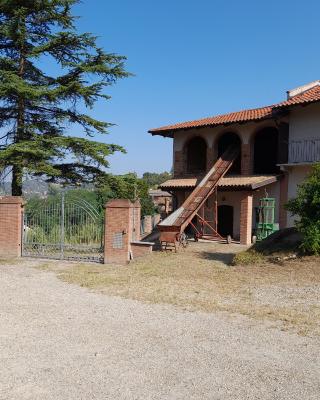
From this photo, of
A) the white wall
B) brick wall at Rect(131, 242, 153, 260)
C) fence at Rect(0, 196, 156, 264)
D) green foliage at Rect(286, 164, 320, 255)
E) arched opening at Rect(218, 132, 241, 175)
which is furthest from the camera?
arched opening at Rect(218, 132, 241, 175)

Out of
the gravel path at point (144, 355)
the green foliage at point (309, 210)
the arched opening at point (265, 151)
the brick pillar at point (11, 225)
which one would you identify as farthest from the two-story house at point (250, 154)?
the gravel path at point (144, 355)

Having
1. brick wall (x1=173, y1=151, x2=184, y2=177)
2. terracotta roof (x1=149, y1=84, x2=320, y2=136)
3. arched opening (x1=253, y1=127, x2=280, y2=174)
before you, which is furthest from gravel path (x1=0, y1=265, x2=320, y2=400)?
brick wall (x1=173, y1=151, x2=184, y2=177)

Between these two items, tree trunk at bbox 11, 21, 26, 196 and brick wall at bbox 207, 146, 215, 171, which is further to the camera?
brick wall at bbox 207, 146, 215, 171

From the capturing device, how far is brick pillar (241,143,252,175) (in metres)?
23.1

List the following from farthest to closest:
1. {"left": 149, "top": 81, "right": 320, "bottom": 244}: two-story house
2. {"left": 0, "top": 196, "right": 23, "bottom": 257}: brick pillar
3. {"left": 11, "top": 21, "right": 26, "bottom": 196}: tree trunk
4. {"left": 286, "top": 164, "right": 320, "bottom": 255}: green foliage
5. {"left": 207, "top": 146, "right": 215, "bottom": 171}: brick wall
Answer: {"left": 207, "top": 146, "right": 215, "bottom": 171}: brick wall
{"left": 149, "top": 81, "right": 320, "bottom": 244}: two-story house
{"left": 11, "top": 21, "right": 26, "bottom": 196}: tree trunk
{"left": 0, "top": 196, "right": 23, "bottom": 257}: brick pillar
{"left": 286, "top": 164, "right": 320, "bottom": 255}: green foliage

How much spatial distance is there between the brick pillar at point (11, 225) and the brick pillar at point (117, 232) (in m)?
3.49

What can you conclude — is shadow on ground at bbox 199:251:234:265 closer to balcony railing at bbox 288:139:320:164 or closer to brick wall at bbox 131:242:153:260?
brick wall at bbox 131:242:153:260

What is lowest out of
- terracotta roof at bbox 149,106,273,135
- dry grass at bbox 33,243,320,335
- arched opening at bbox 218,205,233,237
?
dry grass at bbox 33,243,320,335

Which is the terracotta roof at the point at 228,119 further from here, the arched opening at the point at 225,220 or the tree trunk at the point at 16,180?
the tree trunk at the point at 16,180

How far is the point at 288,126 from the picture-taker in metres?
21.8

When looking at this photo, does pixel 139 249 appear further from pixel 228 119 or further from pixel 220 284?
pixel 228 119

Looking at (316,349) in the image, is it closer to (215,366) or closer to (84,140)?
(215,366)

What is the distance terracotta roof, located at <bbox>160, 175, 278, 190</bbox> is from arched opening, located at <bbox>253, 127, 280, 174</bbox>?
2.45m

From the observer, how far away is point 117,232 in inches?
561
